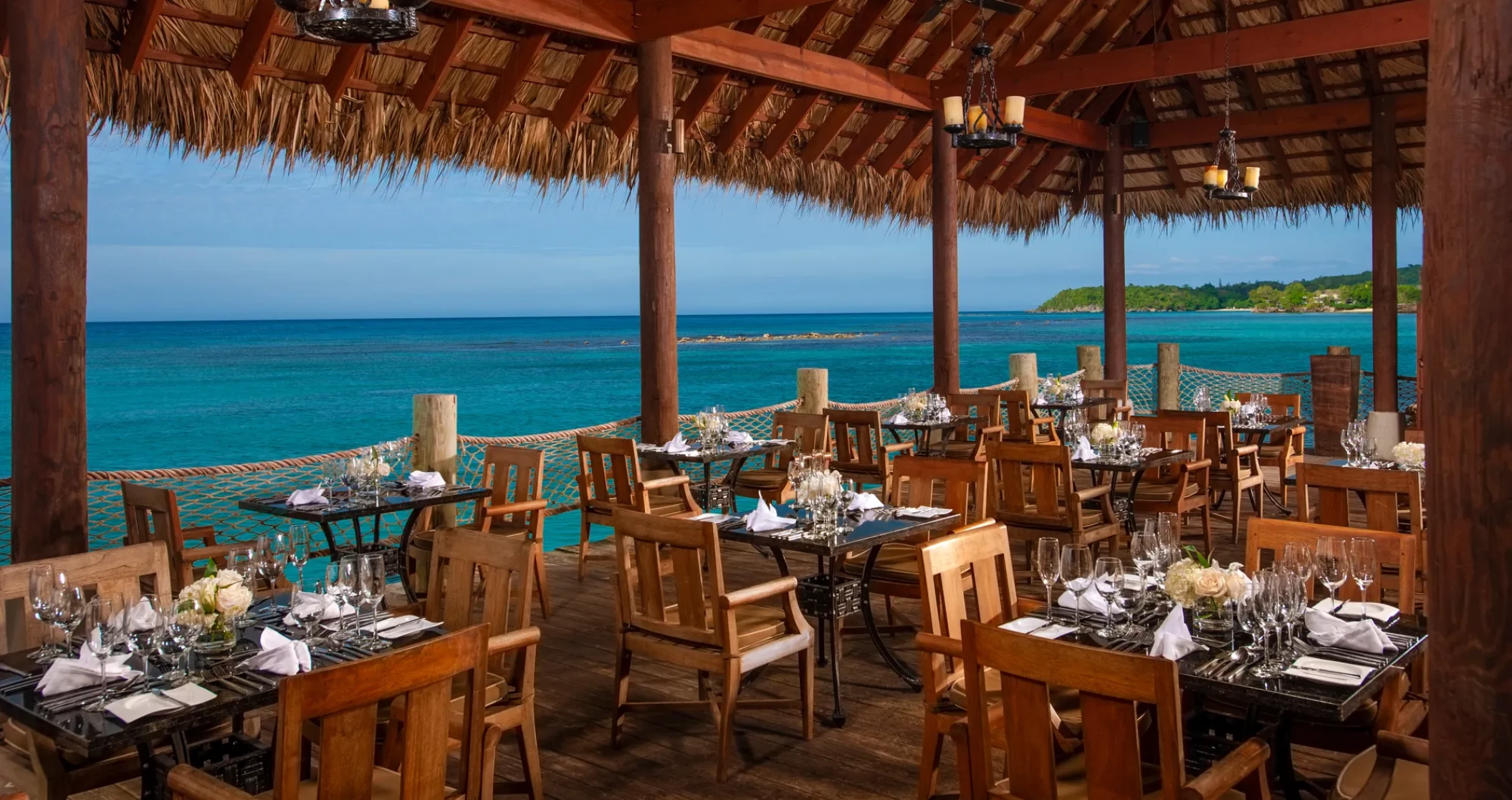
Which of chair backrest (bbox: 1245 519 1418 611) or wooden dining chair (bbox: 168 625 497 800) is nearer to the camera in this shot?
wooden dining chair (bbox: 168 625 497 800)

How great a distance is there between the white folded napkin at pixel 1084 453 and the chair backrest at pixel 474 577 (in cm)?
377

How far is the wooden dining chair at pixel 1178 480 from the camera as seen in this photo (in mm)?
6207

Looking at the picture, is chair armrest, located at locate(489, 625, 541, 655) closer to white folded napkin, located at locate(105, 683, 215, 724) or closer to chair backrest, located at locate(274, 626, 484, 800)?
chair backrest, located at locate(274, 626, 484, 800)

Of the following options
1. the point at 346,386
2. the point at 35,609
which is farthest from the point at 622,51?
the point at 346,386

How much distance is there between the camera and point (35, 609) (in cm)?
271

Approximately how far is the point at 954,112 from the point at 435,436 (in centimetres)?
357

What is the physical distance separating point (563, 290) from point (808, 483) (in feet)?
123

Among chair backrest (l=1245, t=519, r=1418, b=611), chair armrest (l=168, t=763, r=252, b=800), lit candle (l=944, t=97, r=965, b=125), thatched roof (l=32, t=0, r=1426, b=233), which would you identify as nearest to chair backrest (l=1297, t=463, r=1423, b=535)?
chair backrest (l=1245, t=519, r=1418, b=611)

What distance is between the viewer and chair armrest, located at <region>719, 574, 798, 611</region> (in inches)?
134

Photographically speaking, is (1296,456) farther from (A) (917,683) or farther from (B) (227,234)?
(B) (227,234)

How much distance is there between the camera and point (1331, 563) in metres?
2.96

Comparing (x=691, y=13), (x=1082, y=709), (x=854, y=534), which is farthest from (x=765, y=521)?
(x=691, y=13)

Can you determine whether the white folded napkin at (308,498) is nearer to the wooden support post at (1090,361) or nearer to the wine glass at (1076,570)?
the wine glass at (1076,570)

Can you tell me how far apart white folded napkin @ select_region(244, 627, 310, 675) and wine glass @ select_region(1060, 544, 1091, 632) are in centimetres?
187
